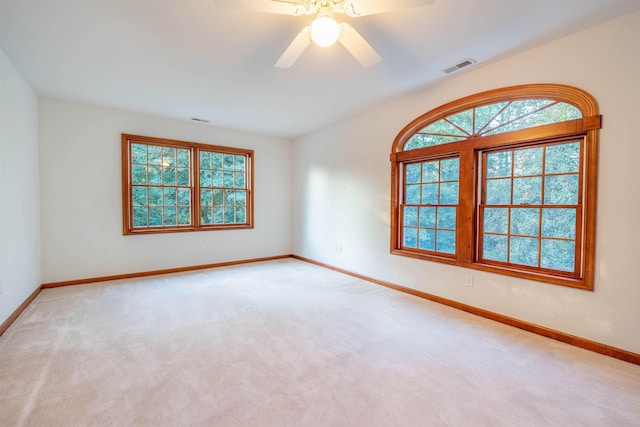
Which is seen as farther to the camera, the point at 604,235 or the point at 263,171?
the point at 263,171

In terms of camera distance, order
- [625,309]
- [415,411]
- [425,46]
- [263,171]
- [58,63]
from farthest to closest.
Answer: [263,171] < [58,63] < [425,46] < [625,309] < [415,411]

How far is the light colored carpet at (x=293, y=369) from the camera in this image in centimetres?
172

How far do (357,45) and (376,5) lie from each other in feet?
1.15

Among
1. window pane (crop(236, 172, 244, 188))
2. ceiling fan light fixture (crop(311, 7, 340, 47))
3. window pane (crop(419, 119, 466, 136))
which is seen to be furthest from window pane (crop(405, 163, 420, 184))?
window pane (crop(236, 172, 244, 188))

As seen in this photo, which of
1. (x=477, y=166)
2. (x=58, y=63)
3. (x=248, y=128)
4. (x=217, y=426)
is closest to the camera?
(x=217, y=426)

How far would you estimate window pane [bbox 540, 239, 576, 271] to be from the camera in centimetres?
270

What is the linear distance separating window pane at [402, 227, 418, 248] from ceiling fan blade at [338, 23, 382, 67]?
2409 mm

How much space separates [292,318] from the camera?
3.13 meters

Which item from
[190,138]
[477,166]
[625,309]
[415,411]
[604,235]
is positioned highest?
[190,138]

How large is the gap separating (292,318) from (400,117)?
3.02m

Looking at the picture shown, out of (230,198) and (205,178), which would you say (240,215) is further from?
(205,178)

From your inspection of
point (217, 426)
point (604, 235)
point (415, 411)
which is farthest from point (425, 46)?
point (217, 426)

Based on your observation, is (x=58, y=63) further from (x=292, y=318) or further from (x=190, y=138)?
(x=292, y=318)

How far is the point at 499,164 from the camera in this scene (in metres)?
3.20
